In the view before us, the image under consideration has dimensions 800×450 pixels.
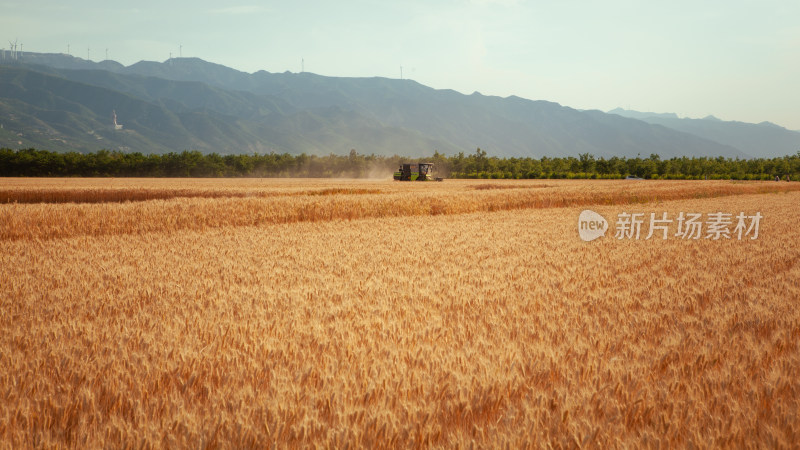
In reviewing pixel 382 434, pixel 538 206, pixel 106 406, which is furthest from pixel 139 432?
pixel 538 206

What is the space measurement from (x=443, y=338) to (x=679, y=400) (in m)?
1.79

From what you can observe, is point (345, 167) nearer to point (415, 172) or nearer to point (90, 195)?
point (415, 172)

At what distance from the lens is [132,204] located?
1492cm

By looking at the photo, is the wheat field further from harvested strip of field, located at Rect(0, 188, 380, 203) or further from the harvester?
the harvester

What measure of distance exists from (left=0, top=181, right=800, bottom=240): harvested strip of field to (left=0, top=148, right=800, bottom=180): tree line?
219ft

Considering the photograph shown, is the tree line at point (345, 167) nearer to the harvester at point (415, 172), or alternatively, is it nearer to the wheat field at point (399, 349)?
the harvester at point (415, 172)

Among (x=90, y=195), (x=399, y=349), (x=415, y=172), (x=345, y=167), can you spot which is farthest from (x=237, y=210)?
(x=345, y=167)

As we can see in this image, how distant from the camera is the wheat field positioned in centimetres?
252

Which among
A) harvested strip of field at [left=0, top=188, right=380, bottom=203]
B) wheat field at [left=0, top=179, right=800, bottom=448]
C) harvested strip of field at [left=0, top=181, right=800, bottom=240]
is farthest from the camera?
harvested strip of field at [left=0, top=188, right=380, bottom=203]

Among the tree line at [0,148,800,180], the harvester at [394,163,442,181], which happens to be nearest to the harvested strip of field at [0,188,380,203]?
the harvester at [394,163,442,181]

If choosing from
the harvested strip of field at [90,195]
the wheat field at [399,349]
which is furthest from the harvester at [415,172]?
the wheat field at [399,349]

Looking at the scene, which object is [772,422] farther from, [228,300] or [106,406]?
[228,300]

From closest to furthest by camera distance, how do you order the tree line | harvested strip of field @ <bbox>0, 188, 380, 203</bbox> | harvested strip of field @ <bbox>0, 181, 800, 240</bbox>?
harvested strip of field @ <bbox>0, 181, 800, 240</bbox>, harvested strip of field @ <bbox>0, 188, 380, 203</bbox>, the tree line

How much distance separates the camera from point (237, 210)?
1595cm
